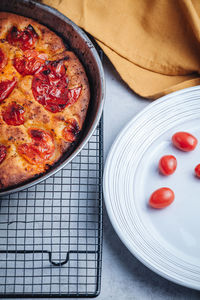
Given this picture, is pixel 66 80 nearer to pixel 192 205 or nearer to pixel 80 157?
pixel 80 157

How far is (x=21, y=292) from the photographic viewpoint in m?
2.39

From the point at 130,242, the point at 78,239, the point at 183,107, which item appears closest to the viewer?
the point at 130,242

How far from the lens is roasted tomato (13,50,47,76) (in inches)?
95.9

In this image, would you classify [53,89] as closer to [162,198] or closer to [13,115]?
[13,115]

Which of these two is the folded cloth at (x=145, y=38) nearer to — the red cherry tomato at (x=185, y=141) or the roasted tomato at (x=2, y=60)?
the red cherry tomato at (x=185, y=141)

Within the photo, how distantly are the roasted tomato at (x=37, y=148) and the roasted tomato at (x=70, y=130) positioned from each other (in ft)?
0.37

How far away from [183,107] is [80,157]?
2.96ft

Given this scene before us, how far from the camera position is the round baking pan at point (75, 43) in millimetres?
2367

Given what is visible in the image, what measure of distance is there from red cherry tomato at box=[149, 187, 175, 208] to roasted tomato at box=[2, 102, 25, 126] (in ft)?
3.53

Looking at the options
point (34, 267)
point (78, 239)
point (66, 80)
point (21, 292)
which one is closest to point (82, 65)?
point (66, 80)

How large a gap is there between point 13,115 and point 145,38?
1.28m

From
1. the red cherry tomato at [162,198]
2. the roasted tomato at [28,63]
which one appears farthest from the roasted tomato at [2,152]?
the red cherry tomato at [162,198]

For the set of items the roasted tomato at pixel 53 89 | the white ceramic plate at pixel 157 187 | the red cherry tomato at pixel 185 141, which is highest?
the roasted tomato at pixel 53 89

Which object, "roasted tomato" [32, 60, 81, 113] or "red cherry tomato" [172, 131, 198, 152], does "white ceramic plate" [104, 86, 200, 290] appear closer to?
"red cherry tomato" [172, 131, 198, 152]
